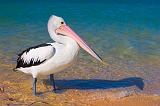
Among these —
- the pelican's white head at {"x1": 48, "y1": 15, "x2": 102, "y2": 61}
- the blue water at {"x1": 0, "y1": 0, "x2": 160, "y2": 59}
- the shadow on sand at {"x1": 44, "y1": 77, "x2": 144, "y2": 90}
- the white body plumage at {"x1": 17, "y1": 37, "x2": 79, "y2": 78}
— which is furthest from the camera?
the blue water at {"x1": 0, "y1": 0, "x2": 160, "y2": 59}

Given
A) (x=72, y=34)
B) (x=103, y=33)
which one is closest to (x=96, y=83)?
(x=72, y=34)

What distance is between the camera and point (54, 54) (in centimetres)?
575

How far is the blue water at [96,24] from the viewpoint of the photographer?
30.7 feet

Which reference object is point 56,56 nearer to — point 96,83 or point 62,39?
point 62,39

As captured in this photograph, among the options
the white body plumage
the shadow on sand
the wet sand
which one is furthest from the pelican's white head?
the shadow on sand

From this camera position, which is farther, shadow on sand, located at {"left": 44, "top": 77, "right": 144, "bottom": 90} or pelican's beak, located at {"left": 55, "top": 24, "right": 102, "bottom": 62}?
shadow on sand, located at {"left": 44, "top": 77, "right": 144, "bottom": 90}

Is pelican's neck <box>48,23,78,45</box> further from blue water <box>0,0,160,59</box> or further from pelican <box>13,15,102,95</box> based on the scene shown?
blue water <box>0,0,160,59</box>

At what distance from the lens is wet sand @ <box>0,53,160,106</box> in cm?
588

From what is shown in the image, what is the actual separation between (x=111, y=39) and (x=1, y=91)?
15.2 feet

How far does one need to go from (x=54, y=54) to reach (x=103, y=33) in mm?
5428

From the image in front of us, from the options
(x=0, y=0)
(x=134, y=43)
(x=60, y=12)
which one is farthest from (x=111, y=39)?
(x=0, y=0)

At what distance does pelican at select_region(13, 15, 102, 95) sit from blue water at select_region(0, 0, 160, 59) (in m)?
2.40

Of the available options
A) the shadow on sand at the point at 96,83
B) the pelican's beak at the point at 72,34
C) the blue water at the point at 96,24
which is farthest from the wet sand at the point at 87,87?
the blue water at the point at 96,24

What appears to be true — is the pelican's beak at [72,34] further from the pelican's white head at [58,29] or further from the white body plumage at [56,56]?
the white body plumage at [56,56]
